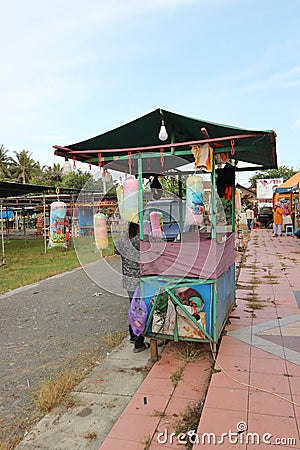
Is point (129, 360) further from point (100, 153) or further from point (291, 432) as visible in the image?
point (100, 153)

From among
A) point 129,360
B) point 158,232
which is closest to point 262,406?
point 129,360

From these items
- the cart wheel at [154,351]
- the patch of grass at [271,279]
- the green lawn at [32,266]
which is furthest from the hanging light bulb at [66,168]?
the patch of grass at [271,279]

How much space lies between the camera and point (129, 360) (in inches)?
145

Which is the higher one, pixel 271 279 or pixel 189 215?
pixel 189 215

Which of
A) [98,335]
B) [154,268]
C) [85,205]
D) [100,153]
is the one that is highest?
[100,153]

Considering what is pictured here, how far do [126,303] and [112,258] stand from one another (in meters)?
2.96

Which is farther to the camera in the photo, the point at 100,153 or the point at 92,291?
the point at 92,291

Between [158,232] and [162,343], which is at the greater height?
[158,232]

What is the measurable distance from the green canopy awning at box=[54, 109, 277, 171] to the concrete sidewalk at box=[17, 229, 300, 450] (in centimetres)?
192

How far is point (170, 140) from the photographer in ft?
13.4

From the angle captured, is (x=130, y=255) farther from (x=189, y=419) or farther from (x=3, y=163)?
(x=3, y=163)

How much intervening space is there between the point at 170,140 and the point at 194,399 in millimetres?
2570

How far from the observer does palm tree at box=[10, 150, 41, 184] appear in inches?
1569

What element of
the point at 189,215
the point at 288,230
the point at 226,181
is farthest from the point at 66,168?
the point at 288,230
